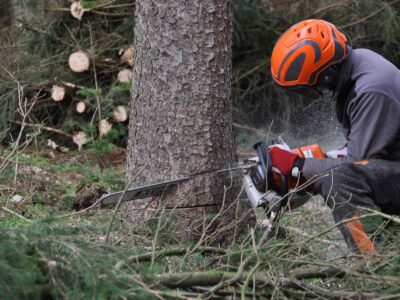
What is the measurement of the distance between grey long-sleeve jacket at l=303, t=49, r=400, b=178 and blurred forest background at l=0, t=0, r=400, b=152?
3642 mm

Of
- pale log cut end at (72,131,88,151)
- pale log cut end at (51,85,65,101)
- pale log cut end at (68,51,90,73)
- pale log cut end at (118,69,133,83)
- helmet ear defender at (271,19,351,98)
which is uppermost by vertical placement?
helmet ear defender at (271,19,351,98)

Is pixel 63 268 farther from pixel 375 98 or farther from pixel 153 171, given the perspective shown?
pixel 375 98

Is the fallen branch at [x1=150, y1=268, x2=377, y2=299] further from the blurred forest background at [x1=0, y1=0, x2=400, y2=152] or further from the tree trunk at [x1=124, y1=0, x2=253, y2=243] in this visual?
the blurred forest background at [x1=0, y1=0, x2=400, y2=152]

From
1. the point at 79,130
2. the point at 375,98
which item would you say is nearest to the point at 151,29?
the point at 375,98

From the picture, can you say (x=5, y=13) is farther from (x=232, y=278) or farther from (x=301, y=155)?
(x=232, y=278)

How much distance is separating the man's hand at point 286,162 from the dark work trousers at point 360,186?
0.51ft

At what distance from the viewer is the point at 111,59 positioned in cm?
851

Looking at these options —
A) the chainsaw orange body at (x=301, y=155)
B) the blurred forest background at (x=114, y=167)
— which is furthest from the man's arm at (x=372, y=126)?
the blurred forest background at (x=114, y=167)

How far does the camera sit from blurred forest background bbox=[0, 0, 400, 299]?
243cm

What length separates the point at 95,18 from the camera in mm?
8703

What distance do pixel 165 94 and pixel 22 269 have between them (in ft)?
6.60

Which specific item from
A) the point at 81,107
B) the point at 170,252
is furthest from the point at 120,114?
the point at 170,252

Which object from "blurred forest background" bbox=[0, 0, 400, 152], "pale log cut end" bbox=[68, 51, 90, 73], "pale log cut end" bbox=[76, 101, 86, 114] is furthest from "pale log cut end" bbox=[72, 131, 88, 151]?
"pale log cut end" bbox=[68, 51, 90, 73]

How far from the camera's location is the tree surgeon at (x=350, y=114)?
12.9 feet
